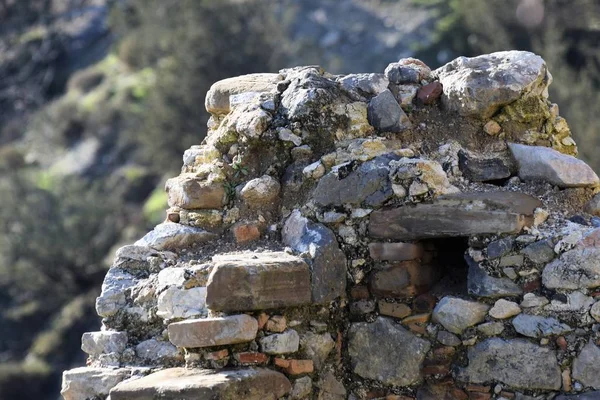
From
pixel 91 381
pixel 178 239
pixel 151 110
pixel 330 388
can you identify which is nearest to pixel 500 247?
pixel 330 388

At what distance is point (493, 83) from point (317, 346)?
140cm

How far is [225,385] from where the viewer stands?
3133 mm

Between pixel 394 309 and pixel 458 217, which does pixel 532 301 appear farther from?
pixel 394 309

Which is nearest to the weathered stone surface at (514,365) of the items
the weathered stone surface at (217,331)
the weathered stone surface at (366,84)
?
the weathered stone surface at (217,331)

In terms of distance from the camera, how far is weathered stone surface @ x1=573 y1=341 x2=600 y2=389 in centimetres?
321

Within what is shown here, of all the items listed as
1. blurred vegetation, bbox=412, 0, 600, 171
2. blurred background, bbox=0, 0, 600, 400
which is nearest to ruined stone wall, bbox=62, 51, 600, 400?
blurred background, bbox=0, 0, 600, 400

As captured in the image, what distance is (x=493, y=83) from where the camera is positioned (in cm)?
375

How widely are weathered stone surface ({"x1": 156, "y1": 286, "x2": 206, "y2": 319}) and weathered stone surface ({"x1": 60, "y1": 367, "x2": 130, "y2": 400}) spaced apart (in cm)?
30

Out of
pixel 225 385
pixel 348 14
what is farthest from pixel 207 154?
pixel 348 14

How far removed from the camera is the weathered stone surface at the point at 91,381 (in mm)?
3484

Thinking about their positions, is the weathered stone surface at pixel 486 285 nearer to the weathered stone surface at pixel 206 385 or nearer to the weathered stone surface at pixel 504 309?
the weathered stone surface at pixel 504 309

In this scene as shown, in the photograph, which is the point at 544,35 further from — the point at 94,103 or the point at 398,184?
the point at 398,184

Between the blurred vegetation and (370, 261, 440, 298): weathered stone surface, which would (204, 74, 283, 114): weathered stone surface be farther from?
the blurred vegetation

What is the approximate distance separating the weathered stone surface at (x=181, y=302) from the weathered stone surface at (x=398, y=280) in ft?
2.47
